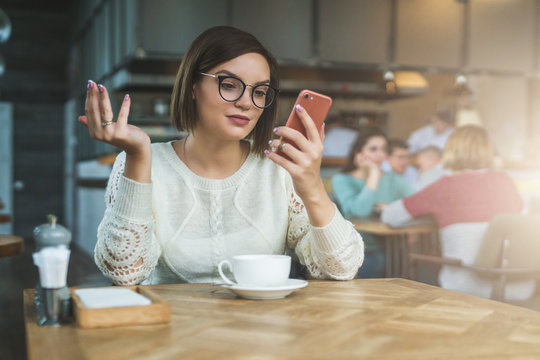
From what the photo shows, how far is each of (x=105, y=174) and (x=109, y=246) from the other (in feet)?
16.7

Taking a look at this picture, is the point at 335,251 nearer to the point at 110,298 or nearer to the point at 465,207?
the point at 110,298

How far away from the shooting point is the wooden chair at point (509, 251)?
2.72 metres

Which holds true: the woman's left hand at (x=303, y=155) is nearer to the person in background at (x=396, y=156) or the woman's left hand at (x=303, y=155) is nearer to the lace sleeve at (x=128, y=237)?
the lace sleeve at (x=128, y=237)

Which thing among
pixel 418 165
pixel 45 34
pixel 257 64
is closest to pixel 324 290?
pixel 257 64

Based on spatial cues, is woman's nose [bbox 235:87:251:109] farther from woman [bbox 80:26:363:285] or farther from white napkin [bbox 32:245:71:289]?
white napkin [bbox 32:245:71:289]

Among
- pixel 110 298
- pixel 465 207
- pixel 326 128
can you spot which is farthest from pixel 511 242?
pixel 326 128

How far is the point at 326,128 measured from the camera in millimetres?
7141

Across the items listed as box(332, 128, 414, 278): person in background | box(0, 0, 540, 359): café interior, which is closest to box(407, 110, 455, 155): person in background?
box(0, 0, 540, 359): café interior

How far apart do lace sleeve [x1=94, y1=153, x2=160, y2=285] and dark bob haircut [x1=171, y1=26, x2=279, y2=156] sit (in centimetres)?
42

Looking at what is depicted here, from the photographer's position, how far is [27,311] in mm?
1055

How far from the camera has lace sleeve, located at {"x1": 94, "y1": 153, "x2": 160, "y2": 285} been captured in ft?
4.15

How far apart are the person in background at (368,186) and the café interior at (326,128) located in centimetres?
9

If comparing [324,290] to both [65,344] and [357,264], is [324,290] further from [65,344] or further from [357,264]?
[65,344]

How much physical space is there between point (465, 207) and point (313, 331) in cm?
241
